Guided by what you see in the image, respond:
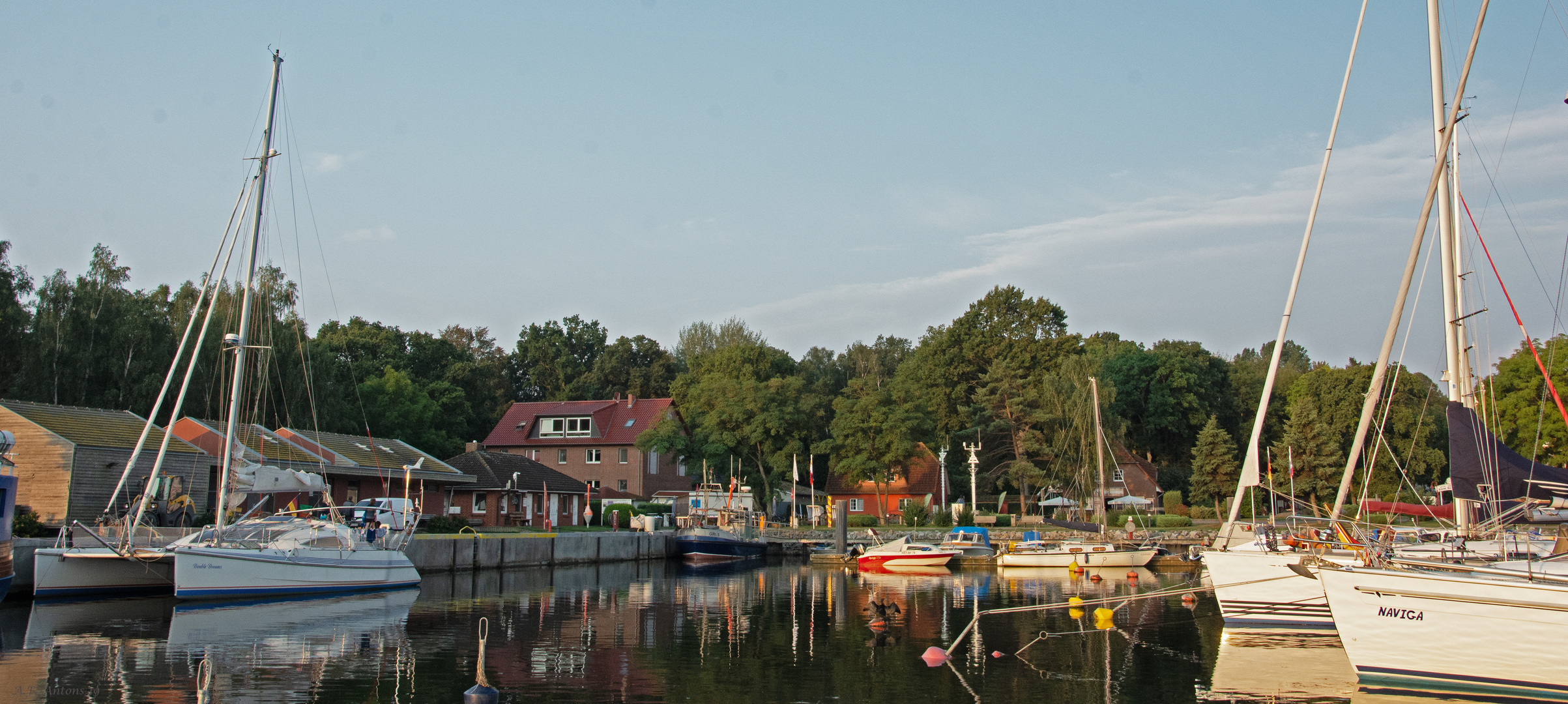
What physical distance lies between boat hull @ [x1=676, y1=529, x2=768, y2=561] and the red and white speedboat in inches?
374

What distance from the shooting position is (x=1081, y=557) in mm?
45000

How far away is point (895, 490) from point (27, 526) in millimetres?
53302

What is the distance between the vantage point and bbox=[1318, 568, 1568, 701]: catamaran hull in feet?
45.9

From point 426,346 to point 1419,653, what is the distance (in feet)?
281

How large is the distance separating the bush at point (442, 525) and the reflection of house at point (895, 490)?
31180 millimetres

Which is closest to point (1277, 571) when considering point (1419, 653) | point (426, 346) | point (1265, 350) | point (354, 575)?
point (1419, 653)

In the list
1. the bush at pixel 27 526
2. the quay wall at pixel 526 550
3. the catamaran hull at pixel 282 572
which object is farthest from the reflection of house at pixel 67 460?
the quay wall at pixel 526 550

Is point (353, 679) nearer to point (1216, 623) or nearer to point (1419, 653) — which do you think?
point (1419, 653)

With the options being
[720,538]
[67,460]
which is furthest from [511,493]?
[67,460]

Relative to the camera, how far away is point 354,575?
1228 inches

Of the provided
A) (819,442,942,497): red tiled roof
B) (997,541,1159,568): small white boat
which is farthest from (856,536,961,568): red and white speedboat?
(819,442,942,497): red tiled roof

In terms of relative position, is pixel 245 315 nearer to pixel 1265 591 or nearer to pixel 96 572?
pixel 96 572

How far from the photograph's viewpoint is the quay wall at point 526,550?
38844mm

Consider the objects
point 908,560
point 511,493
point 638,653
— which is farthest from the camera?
point 511,493
